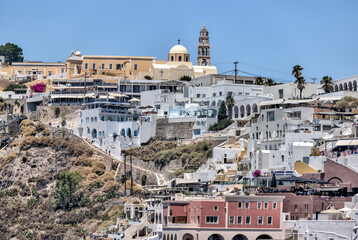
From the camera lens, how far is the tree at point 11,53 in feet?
563

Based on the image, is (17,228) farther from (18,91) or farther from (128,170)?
(18,91)

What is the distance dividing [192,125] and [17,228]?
24.1 meters

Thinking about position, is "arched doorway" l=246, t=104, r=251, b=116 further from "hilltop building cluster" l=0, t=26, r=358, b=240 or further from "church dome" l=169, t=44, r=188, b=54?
"church dome" l=169, t=44, r=188, b=54

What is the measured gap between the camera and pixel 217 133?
107m

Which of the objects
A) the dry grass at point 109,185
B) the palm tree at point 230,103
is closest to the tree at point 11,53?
the palm tree at point 230,103

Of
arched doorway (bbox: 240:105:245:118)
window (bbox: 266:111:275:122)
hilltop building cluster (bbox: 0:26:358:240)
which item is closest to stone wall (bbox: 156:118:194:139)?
hilltop building cluster (bbox: 0:26:358:240)

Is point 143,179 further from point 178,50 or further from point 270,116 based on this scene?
point 178,50

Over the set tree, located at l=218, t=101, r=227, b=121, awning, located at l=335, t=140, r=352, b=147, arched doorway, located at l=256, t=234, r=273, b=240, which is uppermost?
tree, located at l=218, t=101, r=227, b=121

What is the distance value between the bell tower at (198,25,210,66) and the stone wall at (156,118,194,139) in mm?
31416

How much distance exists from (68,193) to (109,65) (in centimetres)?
4007

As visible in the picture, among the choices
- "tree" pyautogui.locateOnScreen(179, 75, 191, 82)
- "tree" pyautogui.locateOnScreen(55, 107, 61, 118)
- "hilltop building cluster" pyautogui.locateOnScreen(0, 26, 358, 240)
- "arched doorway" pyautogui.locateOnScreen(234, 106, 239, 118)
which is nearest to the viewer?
"hilltop building cluster" pyautogui.locateOnScreen(0, 26, 358, 240)

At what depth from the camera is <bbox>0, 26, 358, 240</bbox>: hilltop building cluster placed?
219ft

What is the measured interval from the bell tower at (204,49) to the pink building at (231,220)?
A: 77345 mm

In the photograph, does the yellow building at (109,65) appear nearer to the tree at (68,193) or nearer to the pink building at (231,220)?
the tree at (68,193)
